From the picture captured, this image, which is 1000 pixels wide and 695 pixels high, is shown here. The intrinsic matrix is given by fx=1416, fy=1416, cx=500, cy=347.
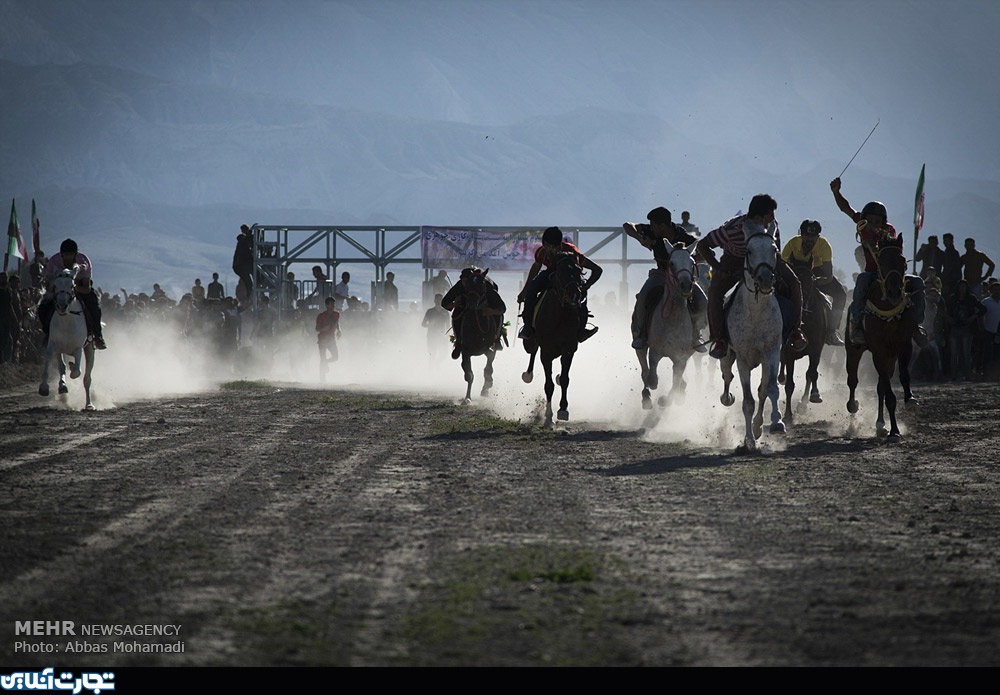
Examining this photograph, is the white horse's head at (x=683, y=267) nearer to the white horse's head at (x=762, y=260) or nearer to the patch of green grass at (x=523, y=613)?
the white horse's head at (x=762, y=260)

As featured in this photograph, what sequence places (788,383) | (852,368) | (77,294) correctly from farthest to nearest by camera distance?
(77,294)
(788,383)
(852,368)

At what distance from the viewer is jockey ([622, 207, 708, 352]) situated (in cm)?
1791

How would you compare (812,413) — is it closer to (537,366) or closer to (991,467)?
(991,467)

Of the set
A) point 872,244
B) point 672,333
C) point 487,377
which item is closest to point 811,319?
point 672,333

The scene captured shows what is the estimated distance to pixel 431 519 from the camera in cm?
934

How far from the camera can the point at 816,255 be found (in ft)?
61.7

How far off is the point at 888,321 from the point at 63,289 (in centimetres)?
1145

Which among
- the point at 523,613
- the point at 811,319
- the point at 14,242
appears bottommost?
the point at 523,613

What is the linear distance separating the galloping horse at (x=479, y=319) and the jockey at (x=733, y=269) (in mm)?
8990

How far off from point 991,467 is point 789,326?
277cm

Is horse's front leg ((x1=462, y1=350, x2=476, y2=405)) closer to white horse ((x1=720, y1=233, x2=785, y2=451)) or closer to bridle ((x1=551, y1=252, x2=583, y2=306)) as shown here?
bridle ((x1=551, y1=252, x2=583, y2=306))

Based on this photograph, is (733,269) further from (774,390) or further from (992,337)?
(992,337)
